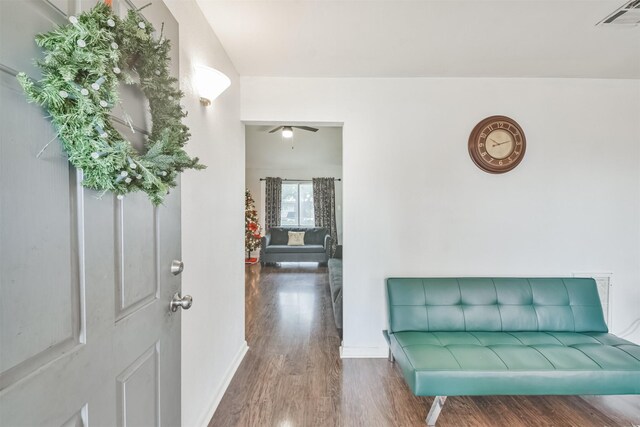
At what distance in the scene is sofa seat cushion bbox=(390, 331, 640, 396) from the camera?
172 cm

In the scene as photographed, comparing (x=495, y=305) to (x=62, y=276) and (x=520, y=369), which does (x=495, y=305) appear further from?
(x=62, y=276)

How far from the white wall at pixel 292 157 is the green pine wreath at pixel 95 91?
4.32m

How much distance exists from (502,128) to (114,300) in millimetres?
2912

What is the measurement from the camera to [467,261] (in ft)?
8.52

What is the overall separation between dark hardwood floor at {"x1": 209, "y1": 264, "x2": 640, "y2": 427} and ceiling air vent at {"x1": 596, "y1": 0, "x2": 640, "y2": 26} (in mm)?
2427

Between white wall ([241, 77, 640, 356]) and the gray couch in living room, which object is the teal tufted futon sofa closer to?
white wall ([241, 77, 640, 356])

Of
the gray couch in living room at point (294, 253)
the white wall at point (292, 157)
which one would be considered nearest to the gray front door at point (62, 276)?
the white wall at point (292, 157)

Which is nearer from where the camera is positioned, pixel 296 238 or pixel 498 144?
pixel 498 144

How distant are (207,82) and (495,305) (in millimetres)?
2573

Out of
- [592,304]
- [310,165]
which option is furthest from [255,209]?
[592,304]

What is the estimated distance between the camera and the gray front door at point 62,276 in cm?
57

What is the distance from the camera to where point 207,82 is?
1.65 m

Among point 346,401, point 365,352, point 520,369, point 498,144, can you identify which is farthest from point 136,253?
point 498,144

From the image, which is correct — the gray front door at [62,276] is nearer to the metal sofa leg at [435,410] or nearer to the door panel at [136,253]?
the door panel at [136,253]
